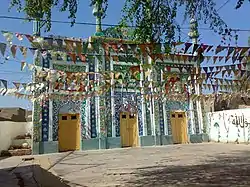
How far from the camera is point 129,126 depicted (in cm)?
1978

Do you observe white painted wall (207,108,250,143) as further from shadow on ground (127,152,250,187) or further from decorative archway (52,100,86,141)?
shadow on ground (127,152,250,187)

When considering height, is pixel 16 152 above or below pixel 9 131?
below

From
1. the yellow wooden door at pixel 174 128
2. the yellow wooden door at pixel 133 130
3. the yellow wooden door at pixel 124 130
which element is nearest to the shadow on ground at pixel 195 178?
the yellow wooden door at pixel 124 130

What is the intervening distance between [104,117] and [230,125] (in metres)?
8.91

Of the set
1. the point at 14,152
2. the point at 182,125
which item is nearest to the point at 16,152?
the point at 14,152

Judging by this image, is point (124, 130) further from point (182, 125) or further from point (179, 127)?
point (182, 125)

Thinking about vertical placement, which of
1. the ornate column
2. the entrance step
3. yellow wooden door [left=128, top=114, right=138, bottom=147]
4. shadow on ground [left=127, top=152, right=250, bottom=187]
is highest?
the ornate column

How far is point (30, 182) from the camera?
780cm

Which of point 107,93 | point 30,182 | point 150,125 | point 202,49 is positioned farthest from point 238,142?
point 30,182

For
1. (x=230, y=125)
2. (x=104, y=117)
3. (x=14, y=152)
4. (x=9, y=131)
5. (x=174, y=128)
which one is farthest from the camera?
(x=174, y=128)

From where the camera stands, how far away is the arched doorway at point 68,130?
18.2 m

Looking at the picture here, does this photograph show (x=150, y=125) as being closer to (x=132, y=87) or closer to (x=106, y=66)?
(x=132, y=87)

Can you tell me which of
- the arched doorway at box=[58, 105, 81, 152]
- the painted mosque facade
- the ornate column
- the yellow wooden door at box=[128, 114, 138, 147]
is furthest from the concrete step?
the ornate column

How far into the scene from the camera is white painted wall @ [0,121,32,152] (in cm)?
1675
